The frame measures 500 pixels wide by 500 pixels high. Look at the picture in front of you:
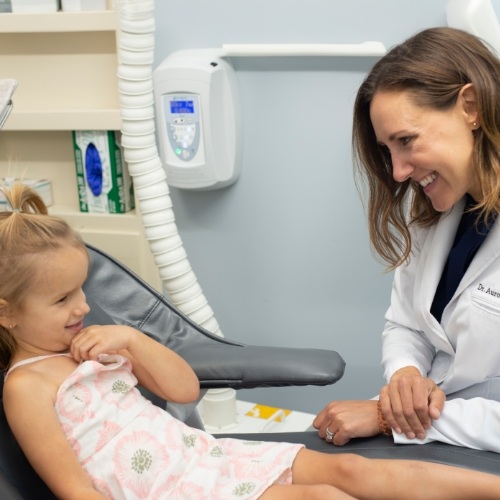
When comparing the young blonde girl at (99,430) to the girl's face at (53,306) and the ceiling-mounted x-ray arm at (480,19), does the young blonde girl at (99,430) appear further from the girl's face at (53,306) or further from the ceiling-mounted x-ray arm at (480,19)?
the ceiling-mounted x-ray arm at (480,19)

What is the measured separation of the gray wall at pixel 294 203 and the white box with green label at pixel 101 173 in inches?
6.0

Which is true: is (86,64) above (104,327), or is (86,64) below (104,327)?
above

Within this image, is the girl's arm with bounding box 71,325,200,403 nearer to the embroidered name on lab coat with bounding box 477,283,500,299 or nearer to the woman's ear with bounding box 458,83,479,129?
the embroidered name on lab coat with bounding box 477,283,500,299

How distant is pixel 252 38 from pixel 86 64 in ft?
1.66

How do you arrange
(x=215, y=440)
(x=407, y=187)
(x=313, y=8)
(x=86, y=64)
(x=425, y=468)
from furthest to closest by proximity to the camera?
(x=86, y=64), (x=313, y=8), (x=407, y=187), (x=215, y=440), (x=425, y=468)

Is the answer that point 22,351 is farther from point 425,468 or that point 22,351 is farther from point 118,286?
point 425,468

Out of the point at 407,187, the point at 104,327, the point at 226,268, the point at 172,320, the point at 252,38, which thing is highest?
the point at 252,38

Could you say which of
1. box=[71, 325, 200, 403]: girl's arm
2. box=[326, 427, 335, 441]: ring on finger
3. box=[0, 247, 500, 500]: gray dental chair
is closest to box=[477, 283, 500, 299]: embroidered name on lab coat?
box=[0, 247, 500, 500]: gray dental chair

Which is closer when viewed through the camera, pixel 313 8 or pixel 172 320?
pixel 172 320

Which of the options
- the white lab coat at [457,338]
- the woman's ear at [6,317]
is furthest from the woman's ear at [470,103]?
the woman's ear at [6,317]

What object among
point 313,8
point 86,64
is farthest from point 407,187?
point 86,64

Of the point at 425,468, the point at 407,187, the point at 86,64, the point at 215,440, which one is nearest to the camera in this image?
the point at 425,468

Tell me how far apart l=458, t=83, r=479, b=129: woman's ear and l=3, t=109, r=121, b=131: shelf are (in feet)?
3.59

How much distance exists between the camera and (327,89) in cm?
212
